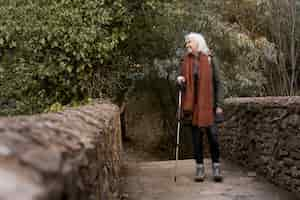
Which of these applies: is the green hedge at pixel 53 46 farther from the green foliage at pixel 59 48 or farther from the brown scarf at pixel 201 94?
the brown scarf at pixel 201 94

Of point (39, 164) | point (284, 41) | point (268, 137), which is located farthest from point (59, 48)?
point (284, 41)

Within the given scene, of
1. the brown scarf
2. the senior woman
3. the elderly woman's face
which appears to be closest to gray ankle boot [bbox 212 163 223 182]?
the senior woman

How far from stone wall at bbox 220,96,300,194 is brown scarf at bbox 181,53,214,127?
0.77 metres

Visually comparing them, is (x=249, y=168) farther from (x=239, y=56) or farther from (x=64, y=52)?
(x=239, y=56)

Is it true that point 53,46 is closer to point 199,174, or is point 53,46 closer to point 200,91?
point 200,91

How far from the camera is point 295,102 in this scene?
5.25 metres

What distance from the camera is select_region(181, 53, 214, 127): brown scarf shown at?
19.5 ft

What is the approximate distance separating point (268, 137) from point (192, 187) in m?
1.19

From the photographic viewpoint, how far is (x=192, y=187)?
5848 millimetres

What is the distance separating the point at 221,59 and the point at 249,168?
20.6ft

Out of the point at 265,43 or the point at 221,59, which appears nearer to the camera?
the point at 221,59

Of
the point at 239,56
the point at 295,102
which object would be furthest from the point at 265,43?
Answer: the point at 295,102

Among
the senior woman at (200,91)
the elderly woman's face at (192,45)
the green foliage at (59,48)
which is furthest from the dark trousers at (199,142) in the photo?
the green foliage at (59,48)

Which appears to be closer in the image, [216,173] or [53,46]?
[216,173]
